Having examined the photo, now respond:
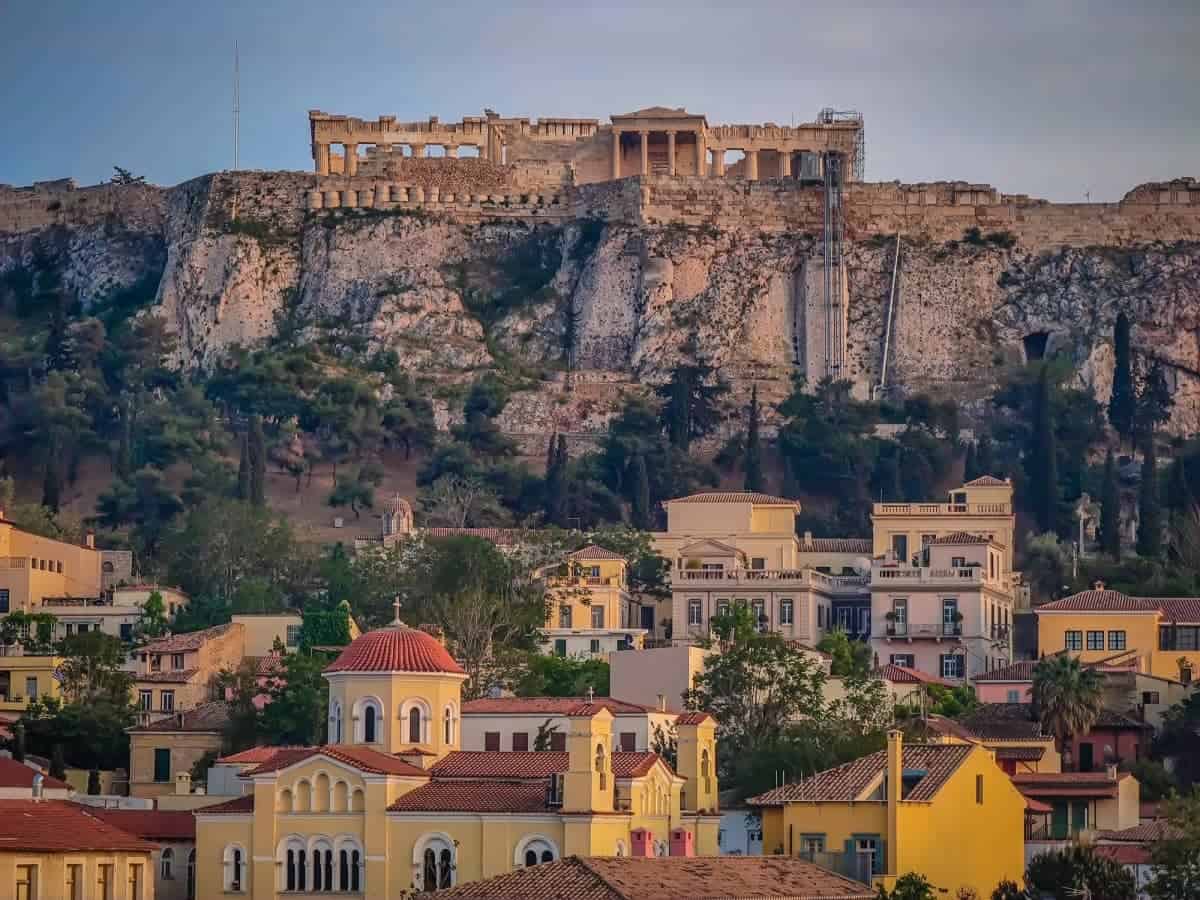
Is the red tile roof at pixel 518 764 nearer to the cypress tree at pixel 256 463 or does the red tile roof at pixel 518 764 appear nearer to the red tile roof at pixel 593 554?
the red tile roof at pixel 593 554

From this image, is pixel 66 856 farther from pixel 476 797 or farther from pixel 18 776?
pixel 18 776

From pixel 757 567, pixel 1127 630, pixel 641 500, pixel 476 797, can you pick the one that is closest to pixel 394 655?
pixel 476 797

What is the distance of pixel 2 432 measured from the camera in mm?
170875

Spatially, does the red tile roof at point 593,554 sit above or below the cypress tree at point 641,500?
below

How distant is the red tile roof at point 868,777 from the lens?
91125 millimetres

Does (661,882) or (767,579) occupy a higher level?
(767,579)

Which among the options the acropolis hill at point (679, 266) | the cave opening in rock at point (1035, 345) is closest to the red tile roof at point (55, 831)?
the acropolis hill at point (679, 266)

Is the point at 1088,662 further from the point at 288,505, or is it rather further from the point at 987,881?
the point at 288,505

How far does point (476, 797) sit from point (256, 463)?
63.3m

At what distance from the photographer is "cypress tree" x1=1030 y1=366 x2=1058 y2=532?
151500 millimetres

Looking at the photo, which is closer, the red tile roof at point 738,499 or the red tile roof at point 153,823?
the red tile roof at point 153,823

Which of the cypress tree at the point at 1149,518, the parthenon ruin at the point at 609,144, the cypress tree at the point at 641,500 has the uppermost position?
the parthenon ruin at the point at 609,144

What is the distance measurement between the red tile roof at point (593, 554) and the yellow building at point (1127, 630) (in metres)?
17.8

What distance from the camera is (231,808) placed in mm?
95188
